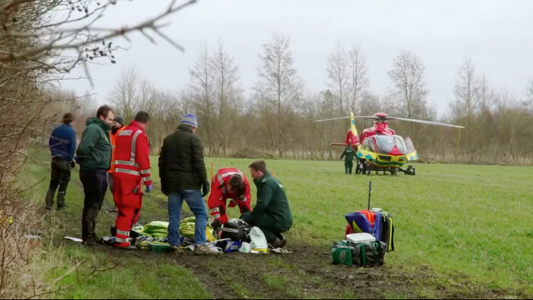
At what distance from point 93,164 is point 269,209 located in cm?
271

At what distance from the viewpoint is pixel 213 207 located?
10.4m

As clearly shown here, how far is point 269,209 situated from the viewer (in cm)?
996

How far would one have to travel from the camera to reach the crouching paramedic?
360 inches

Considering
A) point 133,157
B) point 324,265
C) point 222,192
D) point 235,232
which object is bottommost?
point 324,265

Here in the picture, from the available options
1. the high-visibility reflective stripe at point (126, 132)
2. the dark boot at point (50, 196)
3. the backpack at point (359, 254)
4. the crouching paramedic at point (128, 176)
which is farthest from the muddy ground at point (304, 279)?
the dark boot at point (50, 196)

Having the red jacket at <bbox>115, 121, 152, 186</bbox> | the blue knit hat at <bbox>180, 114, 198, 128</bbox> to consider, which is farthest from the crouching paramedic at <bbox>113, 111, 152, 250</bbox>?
the blue knit hat at <bbox>180, 114, 198, 128</bbox>

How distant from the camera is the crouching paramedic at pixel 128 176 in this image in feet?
30.0

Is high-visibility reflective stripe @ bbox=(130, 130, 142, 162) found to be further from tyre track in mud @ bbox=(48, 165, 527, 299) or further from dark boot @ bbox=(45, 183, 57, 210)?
dark boot @ bbox=(45, 183, 57, 210)

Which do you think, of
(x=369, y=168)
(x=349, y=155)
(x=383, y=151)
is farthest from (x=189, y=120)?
(x=369, y=168)

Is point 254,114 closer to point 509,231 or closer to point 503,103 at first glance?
point 503,103

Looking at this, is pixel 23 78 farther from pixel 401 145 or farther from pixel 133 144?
pixel 401 145

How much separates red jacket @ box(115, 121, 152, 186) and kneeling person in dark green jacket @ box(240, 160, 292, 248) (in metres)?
1.69

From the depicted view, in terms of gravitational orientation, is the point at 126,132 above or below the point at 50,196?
above

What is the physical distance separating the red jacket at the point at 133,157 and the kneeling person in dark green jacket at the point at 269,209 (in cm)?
169
